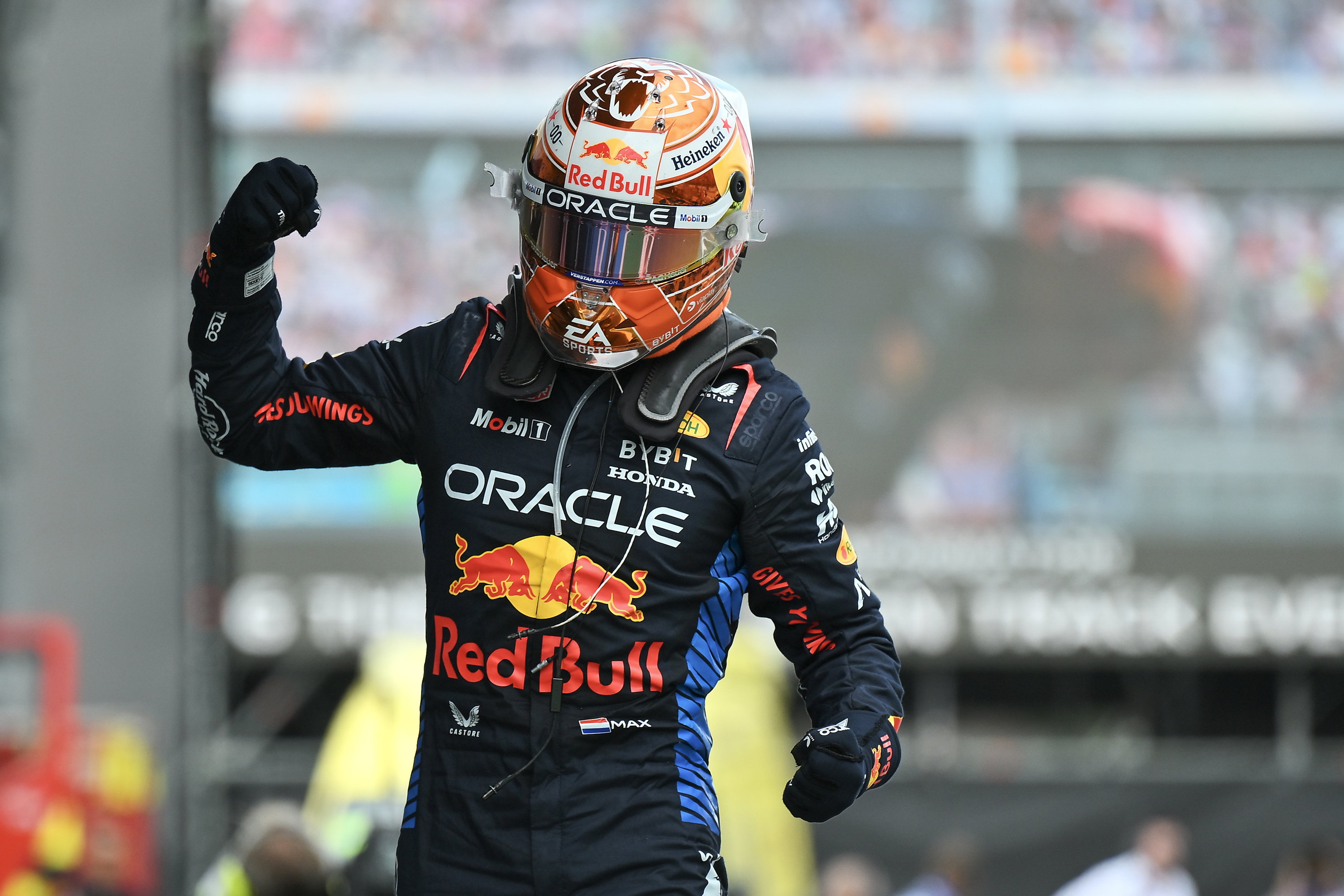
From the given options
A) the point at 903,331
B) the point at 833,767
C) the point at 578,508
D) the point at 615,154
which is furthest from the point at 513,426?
the point at 903,331

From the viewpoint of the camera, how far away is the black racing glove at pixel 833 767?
1.94 meters

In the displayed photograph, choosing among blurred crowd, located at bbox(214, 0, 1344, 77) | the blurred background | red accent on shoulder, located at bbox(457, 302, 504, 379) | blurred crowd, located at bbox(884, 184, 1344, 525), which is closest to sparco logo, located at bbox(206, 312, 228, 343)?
red accent on shoulder, located at bbox(457, 302, 504, 379)

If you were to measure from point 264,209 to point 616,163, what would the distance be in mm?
420

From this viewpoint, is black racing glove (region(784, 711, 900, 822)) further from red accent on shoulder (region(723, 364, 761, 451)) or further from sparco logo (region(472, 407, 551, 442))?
sparco logo (region(472, 407, 551, 442))

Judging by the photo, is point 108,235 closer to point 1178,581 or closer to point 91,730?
point 91,730

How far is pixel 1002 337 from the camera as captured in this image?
963 centimetres

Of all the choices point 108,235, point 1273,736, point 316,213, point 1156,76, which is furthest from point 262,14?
point 316,213

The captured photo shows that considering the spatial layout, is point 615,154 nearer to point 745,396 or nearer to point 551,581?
point 745,396

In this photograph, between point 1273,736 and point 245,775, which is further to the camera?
point 1273,736

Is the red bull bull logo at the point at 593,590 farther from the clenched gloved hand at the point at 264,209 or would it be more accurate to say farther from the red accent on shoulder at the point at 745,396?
the clenched gloved hand at the point at 264,209

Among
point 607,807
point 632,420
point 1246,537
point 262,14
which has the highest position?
point 262,14

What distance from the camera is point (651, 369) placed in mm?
2137

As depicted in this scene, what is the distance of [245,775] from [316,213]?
7.60 m

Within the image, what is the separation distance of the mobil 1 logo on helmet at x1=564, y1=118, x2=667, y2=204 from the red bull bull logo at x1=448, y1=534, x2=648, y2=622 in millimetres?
A: 422
